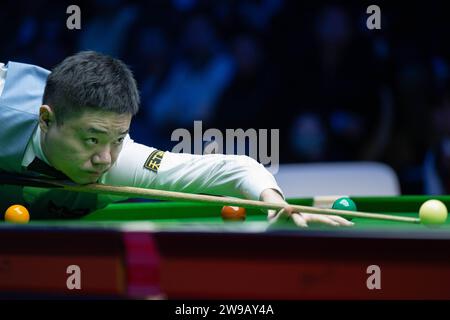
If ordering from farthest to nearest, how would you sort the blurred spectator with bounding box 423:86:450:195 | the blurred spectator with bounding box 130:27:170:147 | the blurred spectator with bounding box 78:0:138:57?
the blurred spectator with bounding box 78:0:138:57 < the blurred spectator with bounding box 130:27:170:147 < the blurred spectator with bounding box 423:86:450:195

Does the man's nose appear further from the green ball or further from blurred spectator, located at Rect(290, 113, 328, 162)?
blurred spectator, located at Rect(290, 113, 328, 162)

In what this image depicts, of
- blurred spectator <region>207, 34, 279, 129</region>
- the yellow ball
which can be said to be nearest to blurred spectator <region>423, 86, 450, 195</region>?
blurred spectator <region>207, 34, 279, 129</region>

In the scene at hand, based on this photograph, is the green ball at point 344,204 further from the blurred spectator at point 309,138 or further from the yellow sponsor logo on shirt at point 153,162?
the blurred spectator at point 309,138

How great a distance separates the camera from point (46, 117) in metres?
3.28

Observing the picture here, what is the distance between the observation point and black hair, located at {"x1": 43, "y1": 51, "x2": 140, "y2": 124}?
315cm

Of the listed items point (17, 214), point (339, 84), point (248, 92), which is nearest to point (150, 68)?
point (248, 92)

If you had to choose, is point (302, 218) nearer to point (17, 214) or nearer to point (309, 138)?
point (17, 214)

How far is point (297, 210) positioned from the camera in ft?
9.98

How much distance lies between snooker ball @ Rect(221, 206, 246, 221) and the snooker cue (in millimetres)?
570

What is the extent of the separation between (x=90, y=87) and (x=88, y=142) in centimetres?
21

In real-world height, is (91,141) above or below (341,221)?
above

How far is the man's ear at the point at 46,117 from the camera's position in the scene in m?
3.26
